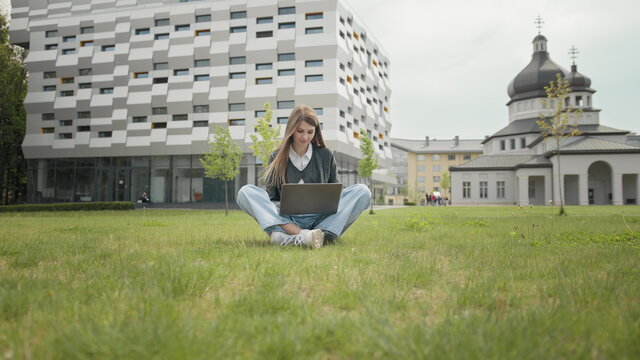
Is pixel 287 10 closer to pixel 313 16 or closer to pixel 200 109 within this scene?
pixel 313 16

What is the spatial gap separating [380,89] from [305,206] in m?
45.4

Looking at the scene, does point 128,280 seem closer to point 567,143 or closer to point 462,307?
point 462,307

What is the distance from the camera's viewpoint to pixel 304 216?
5242 mm

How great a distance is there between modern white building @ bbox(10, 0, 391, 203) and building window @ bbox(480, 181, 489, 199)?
22923 millimetres

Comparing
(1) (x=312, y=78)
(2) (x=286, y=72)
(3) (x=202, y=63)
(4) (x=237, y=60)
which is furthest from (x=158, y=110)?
(1) (x=312, y=78)

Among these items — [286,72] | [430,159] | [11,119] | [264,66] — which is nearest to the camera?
[286,72]

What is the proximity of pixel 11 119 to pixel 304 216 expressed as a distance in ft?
139

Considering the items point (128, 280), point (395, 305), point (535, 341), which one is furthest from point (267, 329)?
point (128, 280)

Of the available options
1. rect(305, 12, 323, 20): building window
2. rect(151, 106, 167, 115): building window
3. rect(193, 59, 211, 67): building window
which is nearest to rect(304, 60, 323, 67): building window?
rect(305, 12, 323, 20): building window

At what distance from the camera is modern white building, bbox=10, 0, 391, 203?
3397cm

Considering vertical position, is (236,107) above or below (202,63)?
below

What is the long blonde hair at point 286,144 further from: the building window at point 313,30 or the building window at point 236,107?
the building window at point 313,30

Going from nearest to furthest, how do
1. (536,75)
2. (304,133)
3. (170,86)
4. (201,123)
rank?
(304,133)
(201,123)
(170,86)
(536,75)

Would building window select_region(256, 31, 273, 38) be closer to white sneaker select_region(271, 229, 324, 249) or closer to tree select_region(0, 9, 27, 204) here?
tree select_region(0, 9, 27, 204)
